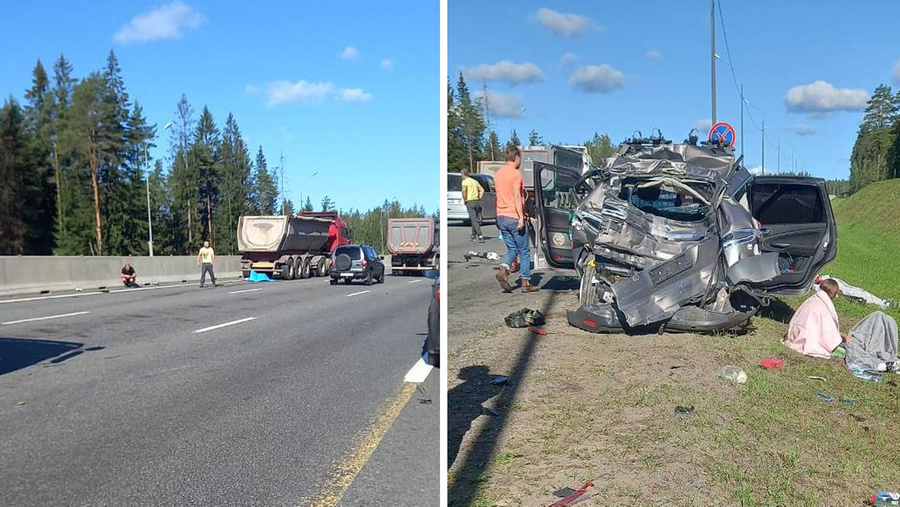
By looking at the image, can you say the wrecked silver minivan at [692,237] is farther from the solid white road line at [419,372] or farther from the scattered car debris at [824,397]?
the solid white road line at [419,372]

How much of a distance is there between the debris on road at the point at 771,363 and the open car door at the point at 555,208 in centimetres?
83

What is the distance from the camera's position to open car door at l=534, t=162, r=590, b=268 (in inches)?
110

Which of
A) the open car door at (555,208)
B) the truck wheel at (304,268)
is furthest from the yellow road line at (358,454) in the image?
the truck wheel at (304,268)

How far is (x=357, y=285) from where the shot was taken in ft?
60.8

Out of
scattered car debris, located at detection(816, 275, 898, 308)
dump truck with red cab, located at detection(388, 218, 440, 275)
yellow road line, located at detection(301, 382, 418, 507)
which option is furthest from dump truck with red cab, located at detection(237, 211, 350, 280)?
scattered car debris, located at detection(816, 275, 898, 308)

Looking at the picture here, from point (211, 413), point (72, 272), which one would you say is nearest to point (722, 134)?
point (211, 413)

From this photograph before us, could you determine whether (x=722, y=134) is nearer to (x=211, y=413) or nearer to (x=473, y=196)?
(x=473, y=196)

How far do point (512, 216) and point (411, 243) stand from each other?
270cm

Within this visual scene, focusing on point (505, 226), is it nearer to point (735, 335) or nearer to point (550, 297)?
point (550, 297)

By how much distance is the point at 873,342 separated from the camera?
2.22m

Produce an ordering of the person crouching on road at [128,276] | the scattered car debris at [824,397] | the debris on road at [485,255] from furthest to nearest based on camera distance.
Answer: the person crouching on road at [128,276], the debris on road at [485,255], the scattered car debris at [824,397]

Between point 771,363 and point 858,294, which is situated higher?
point 858,294

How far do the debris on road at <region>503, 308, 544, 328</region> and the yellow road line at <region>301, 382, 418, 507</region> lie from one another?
5.47 feet

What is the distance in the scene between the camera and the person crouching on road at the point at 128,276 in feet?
59.8
